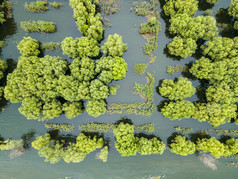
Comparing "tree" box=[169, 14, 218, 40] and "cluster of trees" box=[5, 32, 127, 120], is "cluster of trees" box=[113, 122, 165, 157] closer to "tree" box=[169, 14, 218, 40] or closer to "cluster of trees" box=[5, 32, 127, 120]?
"cluster of trees" box=[5, 32, 127, 120]

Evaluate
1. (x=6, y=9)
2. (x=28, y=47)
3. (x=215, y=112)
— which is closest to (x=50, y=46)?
(x=28, y=47)

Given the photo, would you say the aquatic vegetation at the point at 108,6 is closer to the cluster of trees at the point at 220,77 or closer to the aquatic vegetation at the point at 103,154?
the cluster of trees at the point at 220,77

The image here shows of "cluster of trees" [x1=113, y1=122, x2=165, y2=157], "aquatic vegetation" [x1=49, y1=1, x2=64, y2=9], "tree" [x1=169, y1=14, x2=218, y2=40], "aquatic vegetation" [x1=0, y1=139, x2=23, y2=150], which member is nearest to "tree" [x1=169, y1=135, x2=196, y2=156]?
"cluster of trees" [x1=113, y1=122, x2=165, y2=157]

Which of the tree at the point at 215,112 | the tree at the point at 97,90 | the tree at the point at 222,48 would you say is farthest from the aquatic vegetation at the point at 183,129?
the tree at the point at 97,90

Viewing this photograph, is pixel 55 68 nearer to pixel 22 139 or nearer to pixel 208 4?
pixel 22 139

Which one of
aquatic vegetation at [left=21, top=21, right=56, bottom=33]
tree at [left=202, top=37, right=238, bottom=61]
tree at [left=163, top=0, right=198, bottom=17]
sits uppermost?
tree at [left=163, top=0, right=198, bottom=17]
